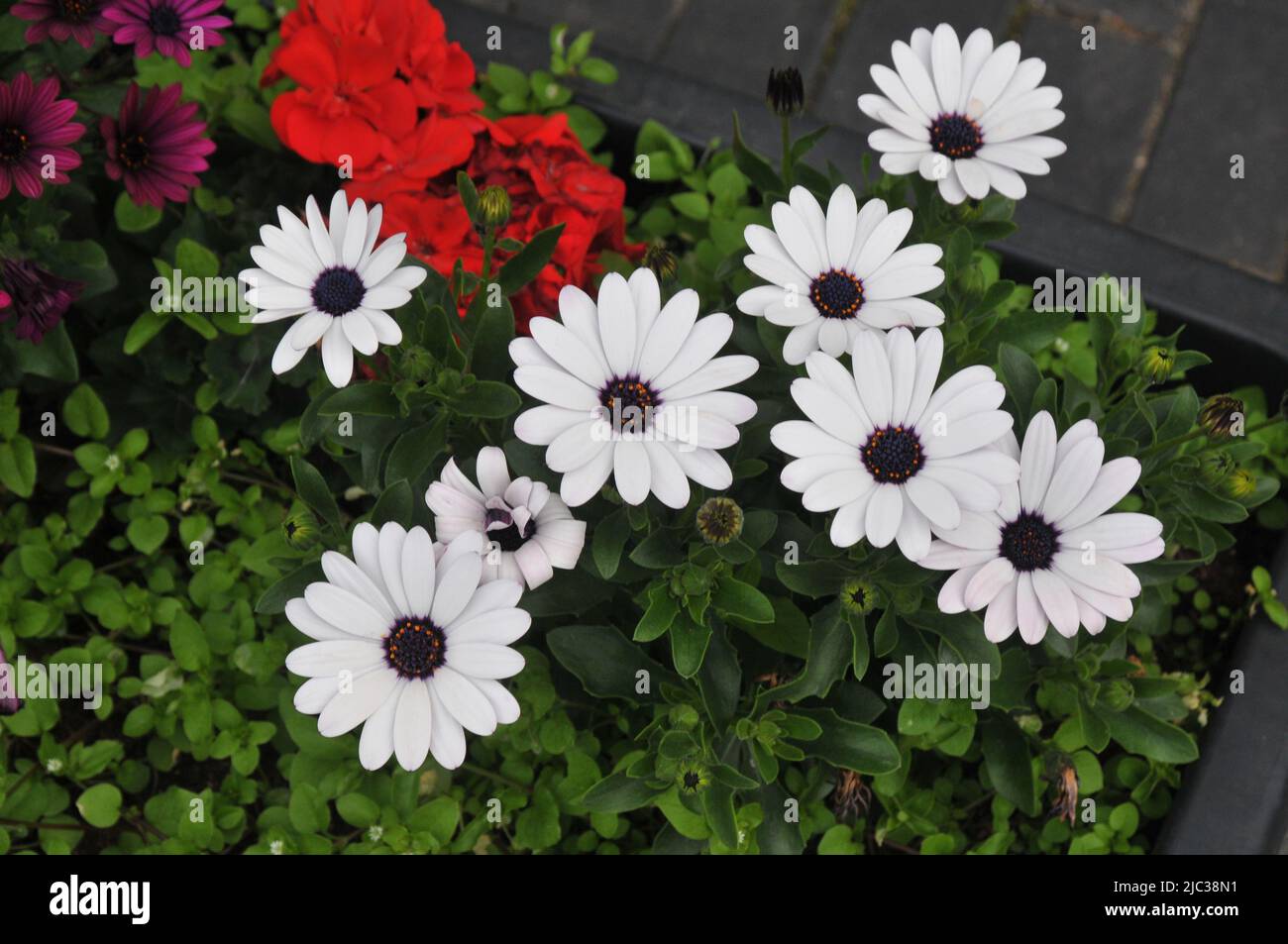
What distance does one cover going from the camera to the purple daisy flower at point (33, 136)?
4.08 ft

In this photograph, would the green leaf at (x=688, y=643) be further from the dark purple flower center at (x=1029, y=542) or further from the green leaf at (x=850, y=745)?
the dark purple flower center at (x=1029, y=542)

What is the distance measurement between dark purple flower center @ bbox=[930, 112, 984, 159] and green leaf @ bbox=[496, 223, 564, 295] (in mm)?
387

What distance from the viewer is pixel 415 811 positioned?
1354 millimetres

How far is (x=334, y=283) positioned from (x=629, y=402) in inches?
11.3

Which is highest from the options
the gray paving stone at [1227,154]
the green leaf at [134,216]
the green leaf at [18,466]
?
the gray paving stone at [1227,154]

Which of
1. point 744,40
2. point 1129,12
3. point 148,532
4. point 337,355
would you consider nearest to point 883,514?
point 337,355

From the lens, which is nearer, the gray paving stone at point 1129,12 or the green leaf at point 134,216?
the green leaf at point 134,216

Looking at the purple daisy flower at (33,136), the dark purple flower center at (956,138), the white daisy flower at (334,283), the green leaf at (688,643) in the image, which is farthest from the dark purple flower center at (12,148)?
the dark purple flower center at (956,138)

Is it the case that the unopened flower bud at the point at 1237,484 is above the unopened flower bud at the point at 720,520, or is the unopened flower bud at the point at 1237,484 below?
above

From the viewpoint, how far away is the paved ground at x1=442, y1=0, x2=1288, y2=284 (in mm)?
2121

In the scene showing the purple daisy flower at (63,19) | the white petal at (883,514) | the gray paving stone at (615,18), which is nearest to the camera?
the white petal at (883,514)

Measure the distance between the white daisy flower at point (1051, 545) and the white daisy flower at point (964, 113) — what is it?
0.30 metres

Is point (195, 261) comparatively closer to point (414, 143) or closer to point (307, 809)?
point (414, 143)

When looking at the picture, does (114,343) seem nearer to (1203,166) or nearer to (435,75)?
(435,75)
